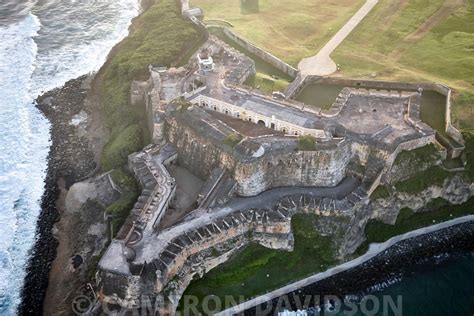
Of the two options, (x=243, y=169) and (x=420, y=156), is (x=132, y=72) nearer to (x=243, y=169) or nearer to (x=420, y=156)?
(x=243, y=169)

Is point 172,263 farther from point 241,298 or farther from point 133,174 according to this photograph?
point 133,174

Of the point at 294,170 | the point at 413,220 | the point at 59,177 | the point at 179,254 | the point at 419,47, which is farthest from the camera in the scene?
the point at 419,47

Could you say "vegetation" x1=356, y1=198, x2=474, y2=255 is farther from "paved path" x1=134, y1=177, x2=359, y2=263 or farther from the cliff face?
the cliff face

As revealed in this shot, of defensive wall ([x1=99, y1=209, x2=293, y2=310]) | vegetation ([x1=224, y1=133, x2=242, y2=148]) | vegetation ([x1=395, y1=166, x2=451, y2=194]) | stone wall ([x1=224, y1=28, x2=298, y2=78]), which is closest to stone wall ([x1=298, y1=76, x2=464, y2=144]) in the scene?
stone wall ([x1=224, y1=28, x2=298, y2=78])

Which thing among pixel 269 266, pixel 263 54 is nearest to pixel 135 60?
pixel 263 54

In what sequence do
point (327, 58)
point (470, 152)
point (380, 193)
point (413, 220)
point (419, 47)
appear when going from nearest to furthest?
point (380, 193), point (413, 220), point (470, 152), point (327, 58), point (419, 47)

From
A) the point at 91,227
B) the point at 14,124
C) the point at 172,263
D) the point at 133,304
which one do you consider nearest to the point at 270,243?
the point at 172,263

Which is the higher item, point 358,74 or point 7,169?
point 358,74
